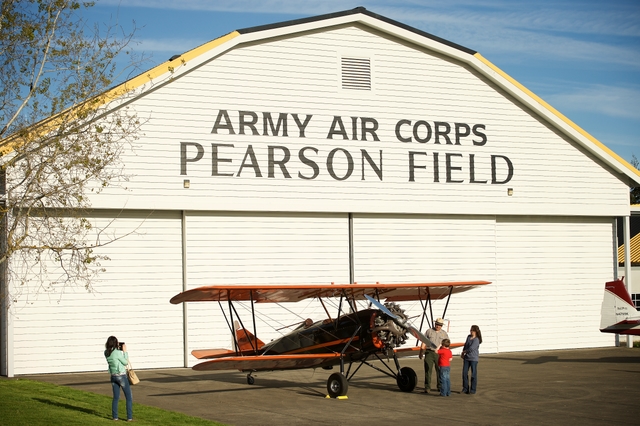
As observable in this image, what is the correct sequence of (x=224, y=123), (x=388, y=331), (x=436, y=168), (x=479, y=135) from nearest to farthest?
(x=388, y=331) < (x=224, y=123) < (x=436, y=168) < (x=479, y=135)

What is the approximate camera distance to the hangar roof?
2172 cm

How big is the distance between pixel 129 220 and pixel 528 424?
12.8m

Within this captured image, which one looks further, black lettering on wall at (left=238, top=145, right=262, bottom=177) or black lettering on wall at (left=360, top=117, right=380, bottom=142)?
black lettering on wall at (left=360, top=117, right=380, bottom=142)

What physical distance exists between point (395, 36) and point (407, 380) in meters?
12.1

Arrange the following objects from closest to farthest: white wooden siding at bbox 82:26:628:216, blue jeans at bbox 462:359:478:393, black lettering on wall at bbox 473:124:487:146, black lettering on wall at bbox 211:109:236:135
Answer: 1. blue jeans at bbox 462:359:478:393
2. white wooden siding at bbox 82:26:628:216
3. black lettering on wall at bbox 211:109:236:135
4. black lettering on wall at bbox 473:124:487:146

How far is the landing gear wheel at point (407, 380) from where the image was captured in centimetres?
1744

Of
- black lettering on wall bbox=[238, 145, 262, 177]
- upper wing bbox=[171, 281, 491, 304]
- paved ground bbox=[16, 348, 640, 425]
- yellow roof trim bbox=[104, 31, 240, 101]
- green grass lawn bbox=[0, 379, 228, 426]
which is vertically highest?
yellow roof trim bbox=[104, 31, 240, 101]

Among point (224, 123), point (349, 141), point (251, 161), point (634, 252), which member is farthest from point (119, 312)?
point (634, 252)

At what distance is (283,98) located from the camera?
2352cm

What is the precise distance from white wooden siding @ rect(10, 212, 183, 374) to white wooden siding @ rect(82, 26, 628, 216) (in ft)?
3.84

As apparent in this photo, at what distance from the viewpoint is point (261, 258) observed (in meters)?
22.9

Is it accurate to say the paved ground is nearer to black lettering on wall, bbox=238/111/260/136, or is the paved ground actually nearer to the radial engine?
the radial engine

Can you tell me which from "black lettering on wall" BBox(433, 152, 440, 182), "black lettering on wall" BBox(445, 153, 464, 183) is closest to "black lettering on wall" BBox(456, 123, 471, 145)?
"black lettering on wall" BBox(445, 153, 464, 183)

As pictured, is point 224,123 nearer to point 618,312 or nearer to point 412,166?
point 412,166
